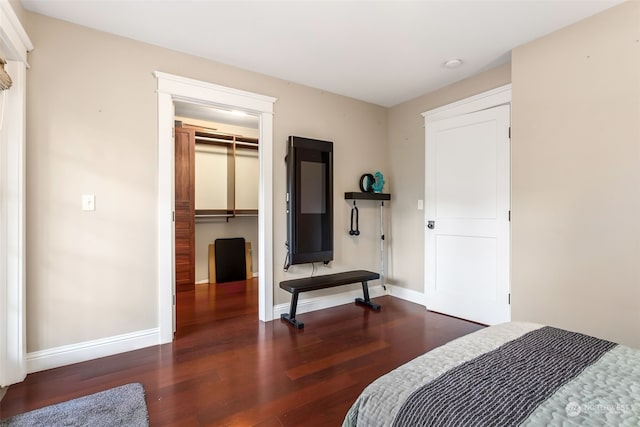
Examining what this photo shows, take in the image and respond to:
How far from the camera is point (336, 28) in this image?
234 cm

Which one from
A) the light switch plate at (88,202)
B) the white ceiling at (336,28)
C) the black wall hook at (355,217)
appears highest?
the white ceiling at (336,28)

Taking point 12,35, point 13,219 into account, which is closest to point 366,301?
point 13,219

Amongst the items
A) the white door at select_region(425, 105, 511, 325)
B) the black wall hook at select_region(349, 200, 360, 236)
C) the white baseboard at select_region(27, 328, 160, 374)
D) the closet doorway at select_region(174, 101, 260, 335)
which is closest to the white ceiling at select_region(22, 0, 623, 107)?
the white door at select_region(425, 105, 511, 325)

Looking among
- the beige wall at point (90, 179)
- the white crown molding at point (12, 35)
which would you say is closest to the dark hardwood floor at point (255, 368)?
the beige wall at point (90, 179)

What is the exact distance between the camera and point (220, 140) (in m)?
4.72

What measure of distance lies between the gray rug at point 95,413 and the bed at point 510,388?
137 centimetres

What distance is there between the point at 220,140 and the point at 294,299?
9.54 feet

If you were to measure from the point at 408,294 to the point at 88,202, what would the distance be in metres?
3.49

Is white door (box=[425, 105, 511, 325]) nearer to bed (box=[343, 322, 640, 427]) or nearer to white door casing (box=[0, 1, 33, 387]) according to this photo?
bed (box=[343, 322, 640, 427])

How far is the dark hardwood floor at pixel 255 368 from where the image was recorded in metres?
1.72

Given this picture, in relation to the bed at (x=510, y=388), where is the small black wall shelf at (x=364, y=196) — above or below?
above

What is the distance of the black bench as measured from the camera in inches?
118

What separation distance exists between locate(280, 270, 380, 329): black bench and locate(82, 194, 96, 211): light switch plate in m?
1.76

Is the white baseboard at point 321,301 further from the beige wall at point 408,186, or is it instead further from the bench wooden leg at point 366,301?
the beige wall at point 408,186
